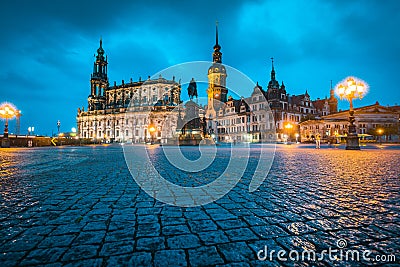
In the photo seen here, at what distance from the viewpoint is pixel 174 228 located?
2398 millimetres

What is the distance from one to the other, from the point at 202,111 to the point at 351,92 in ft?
127

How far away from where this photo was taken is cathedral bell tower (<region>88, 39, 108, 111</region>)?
10062 cm

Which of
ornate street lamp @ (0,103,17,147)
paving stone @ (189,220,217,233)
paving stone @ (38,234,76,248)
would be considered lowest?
paving stone @ (189,220,217,233)

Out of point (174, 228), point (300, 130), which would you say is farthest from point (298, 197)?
point (300, 130)

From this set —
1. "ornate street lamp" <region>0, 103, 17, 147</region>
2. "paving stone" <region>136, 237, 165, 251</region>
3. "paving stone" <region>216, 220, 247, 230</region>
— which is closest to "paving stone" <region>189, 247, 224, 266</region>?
"paving stone" <region>136, 237, 165, 251</region>

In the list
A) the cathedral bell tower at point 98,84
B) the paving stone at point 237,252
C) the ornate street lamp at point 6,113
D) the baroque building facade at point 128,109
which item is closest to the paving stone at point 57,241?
the paving stone at point 237,252

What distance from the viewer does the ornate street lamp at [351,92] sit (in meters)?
17.1

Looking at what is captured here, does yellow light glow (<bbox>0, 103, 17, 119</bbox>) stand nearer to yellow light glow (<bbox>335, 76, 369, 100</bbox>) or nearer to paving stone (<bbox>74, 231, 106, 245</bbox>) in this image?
paving stone (<bbox>74, 231, 106, 245</bbox>)

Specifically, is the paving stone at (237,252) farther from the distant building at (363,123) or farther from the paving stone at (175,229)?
the distant building at (363,123)

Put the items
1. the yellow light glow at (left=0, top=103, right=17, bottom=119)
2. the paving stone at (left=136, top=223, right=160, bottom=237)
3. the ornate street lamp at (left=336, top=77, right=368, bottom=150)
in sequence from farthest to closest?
the yellow light glow at (left=0, top=103, right=17, bottom=119), the ornate street lamp at (left=336, top=77, right=368, bottom=150), the paving stone at (left=136, top=223, right=160, bottom=237)

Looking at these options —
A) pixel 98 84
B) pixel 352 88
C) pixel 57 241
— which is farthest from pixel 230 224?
pixel 98 84

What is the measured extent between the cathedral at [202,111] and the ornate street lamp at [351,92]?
16.1 metres

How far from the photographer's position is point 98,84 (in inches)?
3984

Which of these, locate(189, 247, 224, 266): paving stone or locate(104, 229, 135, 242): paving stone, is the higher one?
locate(104, 229, 135, 242): paving stone
